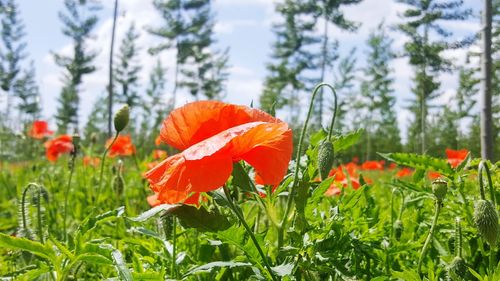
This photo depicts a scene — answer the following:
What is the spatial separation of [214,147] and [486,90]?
2.52 meters

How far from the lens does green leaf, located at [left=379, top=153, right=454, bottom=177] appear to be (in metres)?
1.15

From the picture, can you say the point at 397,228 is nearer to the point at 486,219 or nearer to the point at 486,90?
the point at 486,219

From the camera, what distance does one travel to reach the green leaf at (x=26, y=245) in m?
0.84

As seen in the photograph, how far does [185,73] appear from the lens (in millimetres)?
29828

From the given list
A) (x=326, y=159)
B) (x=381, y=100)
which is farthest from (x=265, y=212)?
(x=381, y=100)

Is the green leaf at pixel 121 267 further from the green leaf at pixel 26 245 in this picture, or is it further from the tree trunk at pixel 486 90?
the tree trunk at pixel 486 90

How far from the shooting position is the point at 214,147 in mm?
714

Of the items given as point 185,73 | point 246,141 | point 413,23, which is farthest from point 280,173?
point 185,73

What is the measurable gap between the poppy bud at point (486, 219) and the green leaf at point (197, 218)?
0.36 m

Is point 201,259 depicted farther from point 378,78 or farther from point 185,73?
point 185,73

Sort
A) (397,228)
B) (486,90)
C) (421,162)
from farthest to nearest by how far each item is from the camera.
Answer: (486,90), (397,228), (421,162)

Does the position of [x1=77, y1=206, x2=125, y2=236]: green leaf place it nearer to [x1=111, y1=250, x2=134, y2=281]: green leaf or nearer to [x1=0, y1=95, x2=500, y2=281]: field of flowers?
[x1=0, y1=95, x2=500, y2=281]: field of flowers

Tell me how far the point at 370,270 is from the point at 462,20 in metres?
15.6

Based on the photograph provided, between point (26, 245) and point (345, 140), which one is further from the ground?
point (345, 140)
